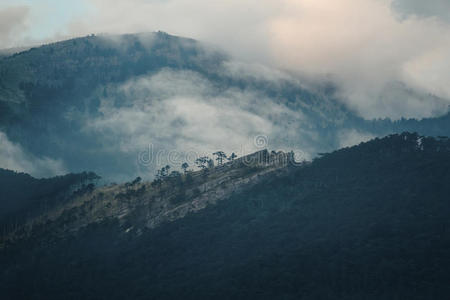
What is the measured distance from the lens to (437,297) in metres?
199
